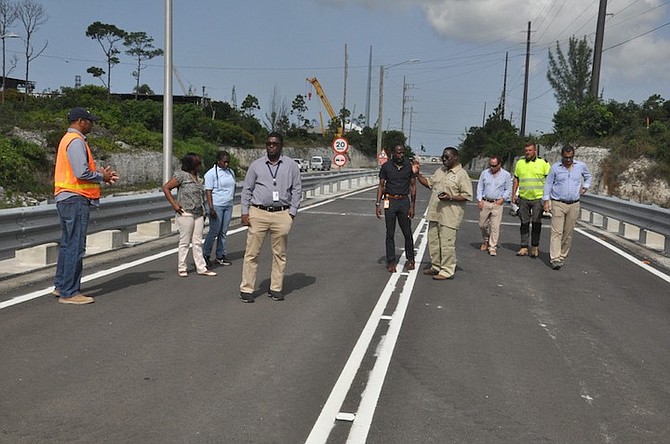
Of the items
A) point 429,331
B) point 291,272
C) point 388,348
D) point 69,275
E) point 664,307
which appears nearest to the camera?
point 388,348

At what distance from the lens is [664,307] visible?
8.50 metres

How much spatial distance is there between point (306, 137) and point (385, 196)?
85.9m

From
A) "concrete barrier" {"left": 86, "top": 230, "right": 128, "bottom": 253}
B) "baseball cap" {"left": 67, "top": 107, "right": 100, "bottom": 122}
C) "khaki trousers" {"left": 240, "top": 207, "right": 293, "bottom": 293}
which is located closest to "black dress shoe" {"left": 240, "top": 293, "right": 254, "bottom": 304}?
"khaki trousers" {"left": 240, "top": 207, "right": 293, "bottom": 293}

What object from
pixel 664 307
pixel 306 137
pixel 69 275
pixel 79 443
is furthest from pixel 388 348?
pixel 306 137

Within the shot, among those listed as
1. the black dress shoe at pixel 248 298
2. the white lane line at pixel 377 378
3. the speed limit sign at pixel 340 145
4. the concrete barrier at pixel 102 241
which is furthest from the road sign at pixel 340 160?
the black dress shoe at pixel 248 298

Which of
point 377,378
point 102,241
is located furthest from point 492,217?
point 377,378

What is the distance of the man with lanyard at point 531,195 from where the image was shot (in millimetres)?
12320

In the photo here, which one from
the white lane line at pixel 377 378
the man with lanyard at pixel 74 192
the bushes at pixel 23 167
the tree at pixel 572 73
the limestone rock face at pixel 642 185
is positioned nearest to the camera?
the white lane line at pixel 377 378

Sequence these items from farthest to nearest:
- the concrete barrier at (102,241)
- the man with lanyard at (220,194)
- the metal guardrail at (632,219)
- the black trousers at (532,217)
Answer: the metal guardrail at (632,219) → the black trousers at (532,217) → the concrete barrier at (102,241) → the man with lanyard at (220,194)

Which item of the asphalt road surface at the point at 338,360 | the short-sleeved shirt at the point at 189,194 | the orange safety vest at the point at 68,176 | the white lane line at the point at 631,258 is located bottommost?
the asphalt road surface at the point at 338,360

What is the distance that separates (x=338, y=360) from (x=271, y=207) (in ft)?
8.60

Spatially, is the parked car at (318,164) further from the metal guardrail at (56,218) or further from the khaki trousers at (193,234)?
the khaki trousers at (193,234)

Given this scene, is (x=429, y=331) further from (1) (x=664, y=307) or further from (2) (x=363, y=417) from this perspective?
(1) (x=664, y=307)

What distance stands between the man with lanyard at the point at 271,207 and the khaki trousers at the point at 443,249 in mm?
2686
